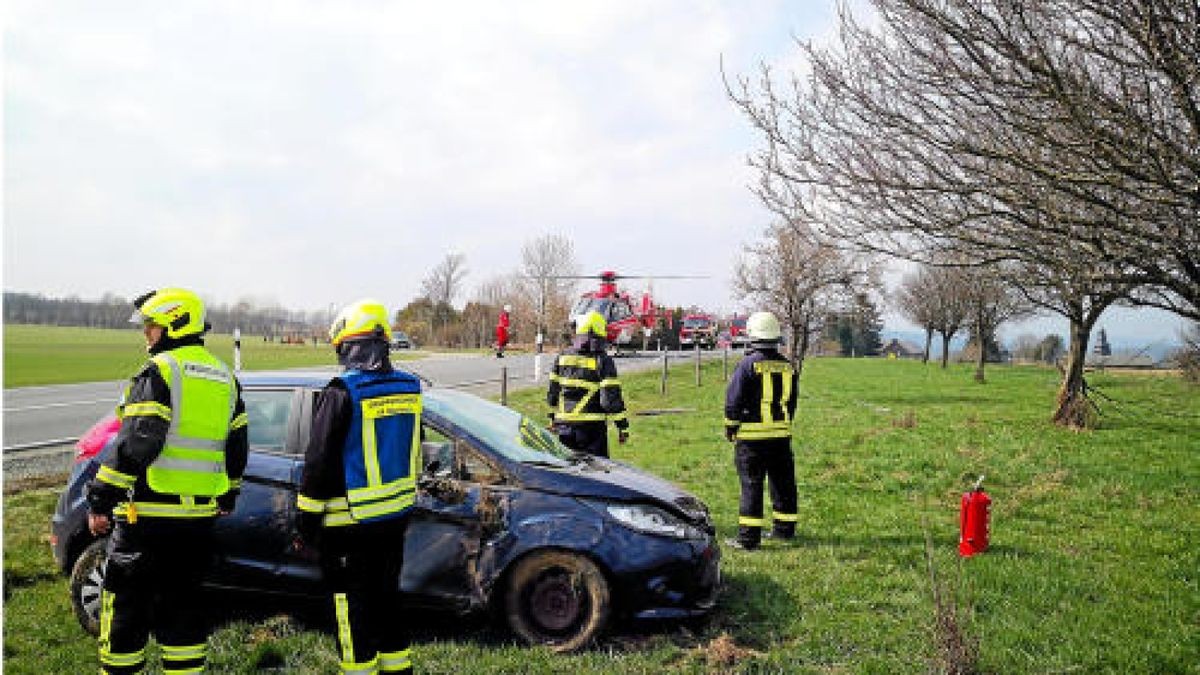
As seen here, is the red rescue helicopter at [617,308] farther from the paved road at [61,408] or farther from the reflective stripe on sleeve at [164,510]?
the reflective stripe on sleeve at [164,510]

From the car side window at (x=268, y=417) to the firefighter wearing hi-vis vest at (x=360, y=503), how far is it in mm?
1297

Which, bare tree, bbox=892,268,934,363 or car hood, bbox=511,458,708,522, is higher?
bare tree, bbox=892,268,934,363

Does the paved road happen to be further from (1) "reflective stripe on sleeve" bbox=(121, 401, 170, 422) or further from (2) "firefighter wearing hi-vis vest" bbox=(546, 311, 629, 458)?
(2) "firefighter wearing hi-vis vest" bbox=(546, 311, 629, 458)

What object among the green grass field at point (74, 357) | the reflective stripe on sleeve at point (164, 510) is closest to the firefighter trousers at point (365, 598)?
the reflective stripe on sleeve at point (164, 510)

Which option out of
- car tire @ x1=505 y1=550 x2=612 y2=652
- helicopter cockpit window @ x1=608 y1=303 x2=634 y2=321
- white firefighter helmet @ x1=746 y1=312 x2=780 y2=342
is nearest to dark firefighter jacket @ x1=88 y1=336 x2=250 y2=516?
car tire @ x1=505 y1=550 x2=612 y2=652

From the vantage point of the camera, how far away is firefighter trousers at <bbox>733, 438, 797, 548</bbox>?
22.0 ft

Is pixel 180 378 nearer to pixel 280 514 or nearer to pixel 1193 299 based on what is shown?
pixel 280 514

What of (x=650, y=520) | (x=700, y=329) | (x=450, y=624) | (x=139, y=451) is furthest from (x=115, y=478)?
(x=700, y=329)

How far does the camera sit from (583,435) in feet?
25.0

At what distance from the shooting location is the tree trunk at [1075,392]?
52.4ft

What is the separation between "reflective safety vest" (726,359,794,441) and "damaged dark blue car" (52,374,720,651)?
2.21m

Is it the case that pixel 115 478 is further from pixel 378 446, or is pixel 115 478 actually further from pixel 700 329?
pixel 700 329

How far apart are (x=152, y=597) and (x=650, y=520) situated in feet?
8.63

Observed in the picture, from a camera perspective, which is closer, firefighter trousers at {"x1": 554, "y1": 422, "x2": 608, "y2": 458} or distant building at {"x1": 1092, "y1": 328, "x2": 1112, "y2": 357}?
firefighter trousers at {"x1": 554, "y1": 422, "x2": 608, "y2": 458}
